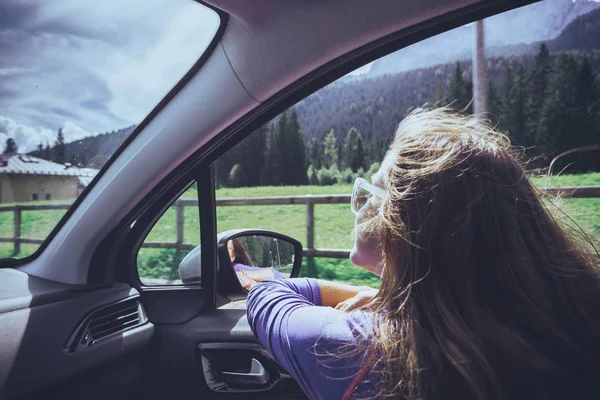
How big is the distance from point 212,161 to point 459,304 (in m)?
1.26

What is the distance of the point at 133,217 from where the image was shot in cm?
193

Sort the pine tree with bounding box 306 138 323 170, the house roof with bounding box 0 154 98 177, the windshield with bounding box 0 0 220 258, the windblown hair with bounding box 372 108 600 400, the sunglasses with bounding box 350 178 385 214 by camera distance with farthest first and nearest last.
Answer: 1. the pine tree with bounding box 306 138 323 170
2. the house roof with bounding box 0 154 98 177
3. the windshield with bounding box 0 0 220 258
4. the sunglasses with bounding box 350 178 385 214
5. the windblown hair with bounding box 372 108 600 400

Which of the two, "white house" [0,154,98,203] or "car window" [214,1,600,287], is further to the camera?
"car window" [214,1,600,287]

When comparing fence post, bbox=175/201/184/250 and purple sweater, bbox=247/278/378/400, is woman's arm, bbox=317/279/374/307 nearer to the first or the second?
purple sweater, bbox=247/278/378/400

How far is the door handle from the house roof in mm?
1032

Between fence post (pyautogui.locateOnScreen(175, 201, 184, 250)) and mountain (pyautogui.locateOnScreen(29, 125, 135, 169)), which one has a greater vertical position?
mountain (pyautogui.locateOnScreen(29, 125, 135, 169))

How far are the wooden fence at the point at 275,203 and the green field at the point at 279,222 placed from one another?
20mm

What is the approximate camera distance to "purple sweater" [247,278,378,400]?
40.4 inches

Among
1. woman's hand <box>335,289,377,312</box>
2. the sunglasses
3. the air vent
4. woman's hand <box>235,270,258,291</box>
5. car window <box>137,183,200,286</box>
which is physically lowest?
the air vent

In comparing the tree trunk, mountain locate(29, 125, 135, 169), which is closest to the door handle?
mountain locate(29, 125, 135, 169)

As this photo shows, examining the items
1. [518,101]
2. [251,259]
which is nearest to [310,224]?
A: [518,101]

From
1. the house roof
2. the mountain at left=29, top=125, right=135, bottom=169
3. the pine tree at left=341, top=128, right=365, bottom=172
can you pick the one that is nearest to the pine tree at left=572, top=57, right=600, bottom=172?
the pine tree at left=341, top=128, right=365, bottom=172

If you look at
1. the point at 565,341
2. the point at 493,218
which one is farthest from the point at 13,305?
the point at 565,341

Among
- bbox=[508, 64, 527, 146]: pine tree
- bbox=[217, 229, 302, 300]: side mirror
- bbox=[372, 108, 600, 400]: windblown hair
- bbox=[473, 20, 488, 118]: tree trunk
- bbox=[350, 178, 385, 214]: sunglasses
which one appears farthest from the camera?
bbox=[473, 20, 488, 118]: tree trunk
